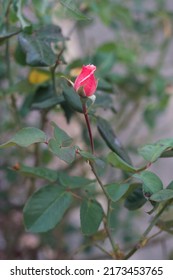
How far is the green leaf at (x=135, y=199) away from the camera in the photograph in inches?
29.7

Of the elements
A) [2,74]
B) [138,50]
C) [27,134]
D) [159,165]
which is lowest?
[159,165]

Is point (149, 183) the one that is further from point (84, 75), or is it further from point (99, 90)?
point (99, 90)

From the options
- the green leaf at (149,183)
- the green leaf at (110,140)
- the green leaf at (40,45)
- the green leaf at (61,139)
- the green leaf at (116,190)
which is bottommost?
the green leaf at (116,190)

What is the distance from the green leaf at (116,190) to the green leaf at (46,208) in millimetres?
84

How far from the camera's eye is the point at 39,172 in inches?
31.7

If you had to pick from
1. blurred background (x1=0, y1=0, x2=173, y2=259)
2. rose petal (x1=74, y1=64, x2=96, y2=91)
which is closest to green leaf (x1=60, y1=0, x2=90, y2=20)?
rose petal (x1=74, y1=64, x2=96, y2=91)

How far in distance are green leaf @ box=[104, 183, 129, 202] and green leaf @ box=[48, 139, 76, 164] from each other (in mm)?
99

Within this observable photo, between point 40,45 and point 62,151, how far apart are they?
9.0 inches

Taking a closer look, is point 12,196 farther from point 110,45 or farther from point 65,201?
point 65,201

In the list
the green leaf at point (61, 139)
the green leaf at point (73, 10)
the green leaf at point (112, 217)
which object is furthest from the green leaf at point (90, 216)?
the green leaf at point (73, 10)

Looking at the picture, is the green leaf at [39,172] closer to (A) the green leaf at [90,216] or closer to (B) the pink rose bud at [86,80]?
(A) the green leaf at [90,216]
